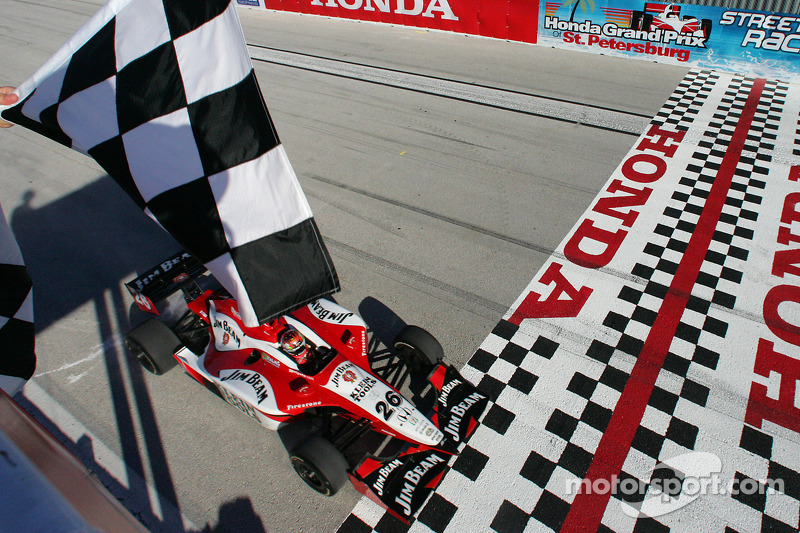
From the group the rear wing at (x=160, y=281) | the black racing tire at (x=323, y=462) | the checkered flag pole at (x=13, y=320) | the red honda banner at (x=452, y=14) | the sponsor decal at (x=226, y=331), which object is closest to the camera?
the checkered flag pole at (x=13, y=320)

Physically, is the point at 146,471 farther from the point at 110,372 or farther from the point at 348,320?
the point at 348,320

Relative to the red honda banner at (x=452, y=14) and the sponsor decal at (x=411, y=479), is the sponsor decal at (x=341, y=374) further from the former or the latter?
the red honda banner at (x=452, y=14)

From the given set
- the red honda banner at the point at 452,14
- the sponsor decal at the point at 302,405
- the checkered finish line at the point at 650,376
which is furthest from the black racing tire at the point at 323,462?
the red honda banner at the point at 452,14

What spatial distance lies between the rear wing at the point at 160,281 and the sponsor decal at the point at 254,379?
1263 mm

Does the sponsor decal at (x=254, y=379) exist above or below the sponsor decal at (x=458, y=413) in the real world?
above

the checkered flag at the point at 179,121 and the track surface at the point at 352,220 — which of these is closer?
the checkered flag at the point at 179,121

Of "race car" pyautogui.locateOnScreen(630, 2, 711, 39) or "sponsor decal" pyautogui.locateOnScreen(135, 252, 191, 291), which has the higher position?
"race car" pyautogui.locateOnScreen(630, 2, 711, 39)

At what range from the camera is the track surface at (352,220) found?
12.5ft

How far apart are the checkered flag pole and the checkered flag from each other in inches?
30.9

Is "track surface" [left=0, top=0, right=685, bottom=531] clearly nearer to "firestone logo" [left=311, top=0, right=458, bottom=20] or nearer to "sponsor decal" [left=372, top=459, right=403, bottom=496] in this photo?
"sponsor decal" [left=372, top=459, right=403, bottom=496]

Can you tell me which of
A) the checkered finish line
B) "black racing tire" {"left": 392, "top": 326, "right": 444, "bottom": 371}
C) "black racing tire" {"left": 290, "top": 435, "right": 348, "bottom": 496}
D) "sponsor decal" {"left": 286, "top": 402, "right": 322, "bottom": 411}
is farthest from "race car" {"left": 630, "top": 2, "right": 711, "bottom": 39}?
"black racing tire" {"left": 290, "top": 435, "right": 348, "bottom": 496}

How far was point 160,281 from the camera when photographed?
4.64 meters

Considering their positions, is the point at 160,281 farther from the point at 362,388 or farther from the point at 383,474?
the point at 383,474

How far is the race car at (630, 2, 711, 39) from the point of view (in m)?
9.14
